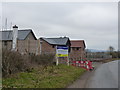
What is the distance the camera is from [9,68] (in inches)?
329

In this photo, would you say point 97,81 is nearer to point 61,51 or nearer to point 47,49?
point 61,51

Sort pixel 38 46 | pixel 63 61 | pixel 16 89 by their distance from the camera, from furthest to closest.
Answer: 1. pixel 63 61
2. pixel 38 46
3. pixel 16 89

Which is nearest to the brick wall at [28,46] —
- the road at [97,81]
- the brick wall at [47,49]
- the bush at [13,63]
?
the brick wall at [47,49]

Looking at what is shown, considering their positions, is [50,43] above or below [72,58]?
above

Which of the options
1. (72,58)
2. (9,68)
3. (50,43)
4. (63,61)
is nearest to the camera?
(9,68)

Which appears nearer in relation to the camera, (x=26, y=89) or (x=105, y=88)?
(x=26, y=89)

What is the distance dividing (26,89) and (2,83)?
140 centimetres

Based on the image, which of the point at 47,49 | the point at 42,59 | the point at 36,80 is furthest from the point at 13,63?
the point at 47,49

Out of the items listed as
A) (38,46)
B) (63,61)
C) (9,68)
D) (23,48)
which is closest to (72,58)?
(63,61)

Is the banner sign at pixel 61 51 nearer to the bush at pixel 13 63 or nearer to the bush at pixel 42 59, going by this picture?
the bush at pixel 42 59

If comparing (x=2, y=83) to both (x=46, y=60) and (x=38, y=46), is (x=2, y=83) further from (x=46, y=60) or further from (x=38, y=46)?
(x=38, y=46)

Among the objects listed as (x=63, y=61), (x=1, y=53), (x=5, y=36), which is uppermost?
(x=5, y=36)

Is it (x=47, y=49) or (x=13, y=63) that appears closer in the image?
(x=13, y=63)

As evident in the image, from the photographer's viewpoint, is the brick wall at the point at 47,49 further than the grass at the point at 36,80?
Yes
